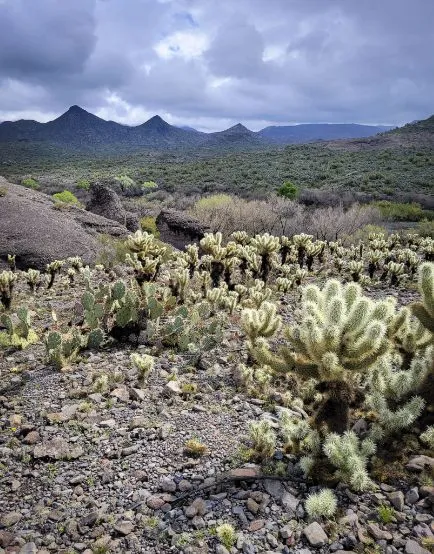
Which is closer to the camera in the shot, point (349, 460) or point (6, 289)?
point (349, 460)

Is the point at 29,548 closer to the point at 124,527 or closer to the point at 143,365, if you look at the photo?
the point at 124,527

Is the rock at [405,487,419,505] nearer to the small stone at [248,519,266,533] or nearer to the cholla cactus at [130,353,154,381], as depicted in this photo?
the small stone at [248,519,266,533]

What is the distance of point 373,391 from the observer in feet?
13.4

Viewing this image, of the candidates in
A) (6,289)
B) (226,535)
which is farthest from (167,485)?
(6,289)

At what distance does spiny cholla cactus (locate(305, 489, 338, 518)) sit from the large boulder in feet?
31.2

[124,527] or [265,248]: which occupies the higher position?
[265,248]

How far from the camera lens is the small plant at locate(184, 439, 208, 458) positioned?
147 inches

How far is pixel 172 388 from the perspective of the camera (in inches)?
186

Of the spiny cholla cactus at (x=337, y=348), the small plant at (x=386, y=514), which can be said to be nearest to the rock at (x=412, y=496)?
the small plant at (x=386, y=514)

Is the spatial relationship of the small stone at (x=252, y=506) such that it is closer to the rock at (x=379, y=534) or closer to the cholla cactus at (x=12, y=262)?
the rock at (x=379, y=534)

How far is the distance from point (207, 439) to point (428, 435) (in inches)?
74.8

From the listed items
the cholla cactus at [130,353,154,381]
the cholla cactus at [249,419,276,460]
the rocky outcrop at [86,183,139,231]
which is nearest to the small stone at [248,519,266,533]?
the cholla cactus at [249,419,276,460]

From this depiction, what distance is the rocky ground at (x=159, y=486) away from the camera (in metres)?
2.96

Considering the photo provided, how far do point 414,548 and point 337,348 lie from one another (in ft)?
4.68
